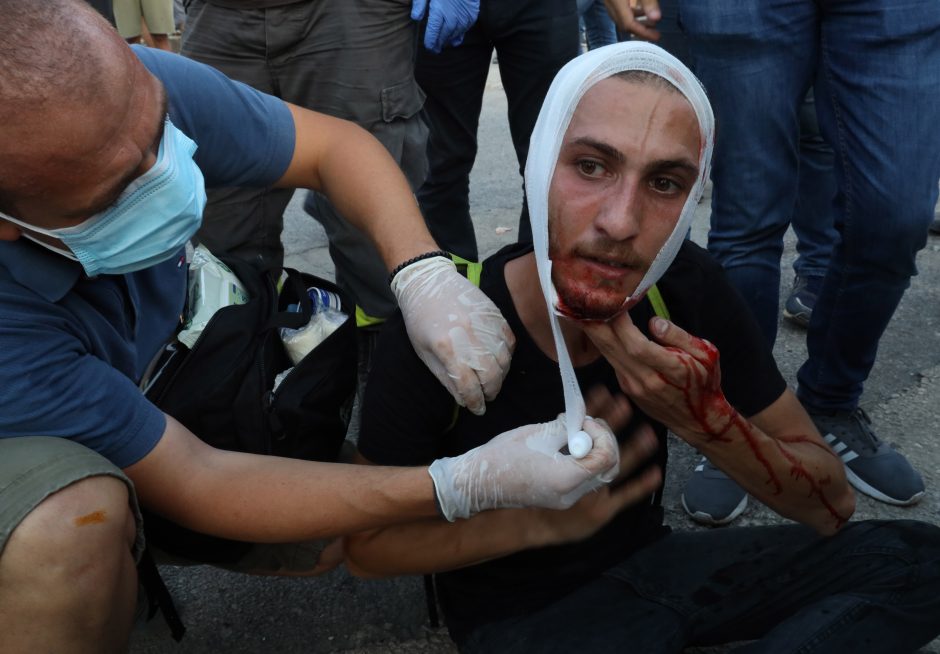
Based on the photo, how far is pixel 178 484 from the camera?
1.67 metres

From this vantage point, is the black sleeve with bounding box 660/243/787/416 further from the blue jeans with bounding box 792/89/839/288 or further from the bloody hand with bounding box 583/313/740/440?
the blue jeans with bounding box 792/89/839/288

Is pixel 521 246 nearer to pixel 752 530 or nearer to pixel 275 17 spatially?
pixel 752 530

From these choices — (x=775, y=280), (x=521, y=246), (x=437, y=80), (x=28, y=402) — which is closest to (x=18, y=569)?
(x=28, y=402)

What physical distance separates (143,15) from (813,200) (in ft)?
12.8

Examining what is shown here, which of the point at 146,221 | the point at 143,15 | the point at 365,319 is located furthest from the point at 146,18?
the point at 146,221

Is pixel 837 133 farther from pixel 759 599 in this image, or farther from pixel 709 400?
pixel 759 599

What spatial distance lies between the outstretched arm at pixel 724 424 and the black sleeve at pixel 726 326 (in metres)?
0.04

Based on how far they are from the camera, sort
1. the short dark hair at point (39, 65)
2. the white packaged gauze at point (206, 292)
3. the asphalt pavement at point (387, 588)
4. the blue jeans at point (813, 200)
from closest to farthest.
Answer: the short dark hair at point (39, 65) < the white packaged gauze at point (206, 292) < the asphalt pavement at point (387, 588) < the blue jeans at point (813, 200)

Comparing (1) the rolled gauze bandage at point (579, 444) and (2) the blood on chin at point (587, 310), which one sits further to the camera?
(2) the blood on chin at point (587, 310)

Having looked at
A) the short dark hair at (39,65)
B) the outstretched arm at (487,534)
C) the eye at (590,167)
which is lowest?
the outstretched arm at (487,534)

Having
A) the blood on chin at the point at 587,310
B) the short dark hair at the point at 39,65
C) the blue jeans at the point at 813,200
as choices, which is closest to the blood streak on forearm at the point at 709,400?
the blood on chin at the point at 587,310

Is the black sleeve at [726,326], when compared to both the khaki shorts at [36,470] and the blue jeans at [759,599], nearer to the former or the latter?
the blue jeans at [759,599]

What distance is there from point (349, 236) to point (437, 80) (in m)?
0.74

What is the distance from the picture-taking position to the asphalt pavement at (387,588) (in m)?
2.15
